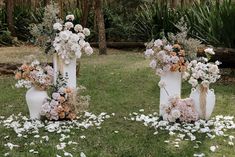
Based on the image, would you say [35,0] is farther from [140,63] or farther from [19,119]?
[19,119]

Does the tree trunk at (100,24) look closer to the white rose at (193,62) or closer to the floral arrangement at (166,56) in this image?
the floral arrangement at (166,56)

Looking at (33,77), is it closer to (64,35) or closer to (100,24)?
(64,35)

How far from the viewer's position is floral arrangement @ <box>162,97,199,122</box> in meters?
6.52

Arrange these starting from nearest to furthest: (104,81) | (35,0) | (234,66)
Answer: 1. (104,81)
2. (234,66)
3. (35,0)

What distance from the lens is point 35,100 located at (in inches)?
265

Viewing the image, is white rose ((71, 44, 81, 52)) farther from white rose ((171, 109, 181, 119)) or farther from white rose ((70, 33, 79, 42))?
white rose ((171, 109, 181, 119))

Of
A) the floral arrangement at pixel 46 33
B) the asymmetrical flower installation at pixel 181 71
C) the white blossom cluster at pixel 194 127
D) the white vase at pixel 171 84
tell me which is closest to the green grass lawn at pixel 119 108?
the white blossom cluster at pixel 194 127

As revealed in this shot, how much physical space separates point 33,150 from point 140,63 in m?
6.34

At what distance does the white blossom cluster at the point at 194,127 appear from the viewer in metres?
6.02

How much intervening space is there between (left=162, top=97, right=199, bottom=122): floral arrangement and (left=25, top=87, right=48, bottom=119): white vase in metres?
1.61

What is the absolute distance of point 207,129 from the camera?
6.28m

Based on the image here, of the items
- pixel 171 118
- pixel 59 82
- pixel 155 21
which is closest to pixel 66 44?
pixel 59 82

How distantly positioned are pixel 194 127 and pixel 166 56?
989 mm

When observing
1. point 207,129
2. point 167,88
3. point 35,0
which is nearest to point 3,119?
point 167,88
